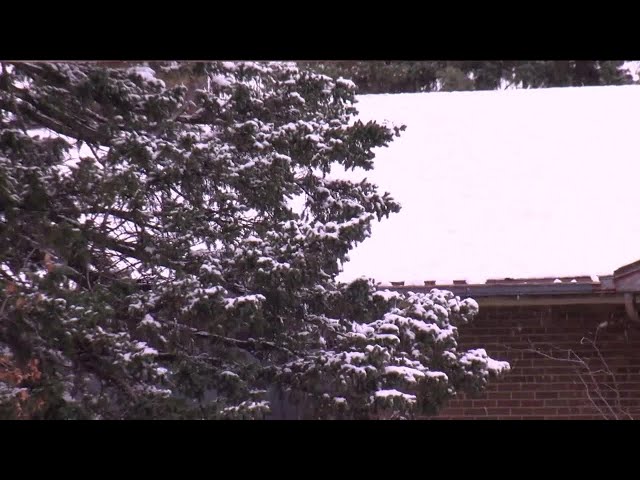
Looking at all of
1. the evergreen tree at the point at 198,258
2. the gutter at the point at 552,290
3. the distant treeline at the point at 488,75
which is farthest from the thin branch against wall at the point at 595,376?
the distant treeline at the point at 488,75

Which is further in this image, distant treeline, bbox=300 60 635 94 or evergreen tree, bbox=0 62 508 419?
distant treeline, bbox=300 60 635 94

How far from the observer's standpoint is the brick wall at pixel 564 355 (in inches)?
291

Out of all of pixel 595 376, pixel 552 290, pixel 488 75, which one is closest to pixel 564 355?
pixel 595 376

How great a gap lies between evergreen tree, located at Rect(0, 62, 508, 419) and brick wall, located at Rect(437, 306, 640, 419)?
517 millimetres

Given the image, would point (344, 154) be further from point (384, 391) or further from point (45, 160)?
point (45, 160)

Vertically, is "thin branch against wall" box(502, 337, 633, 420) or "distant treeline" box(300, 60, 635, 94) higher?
"distant treeline" box(300, 60, 635, 94)

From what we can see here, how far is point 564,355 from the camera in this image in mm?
7438

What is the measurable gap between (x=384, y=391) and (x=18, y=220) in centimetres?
314

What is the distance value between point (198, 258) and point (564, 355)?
3.11 meters

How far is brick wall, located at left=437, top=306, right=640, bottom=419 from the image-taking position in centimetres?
740

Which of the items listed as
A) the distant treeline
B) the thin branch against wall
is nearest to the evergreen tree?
the thin branch against wall

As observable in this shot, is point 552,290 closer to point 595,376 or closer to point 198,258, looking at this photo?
point 595,376

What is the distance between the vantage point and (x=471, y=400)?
7.56 m

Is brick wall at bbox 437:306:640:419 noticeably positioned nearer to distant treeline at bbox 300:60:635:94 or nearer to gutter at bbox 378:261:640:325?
gutter at bbox 378:261:640:325
